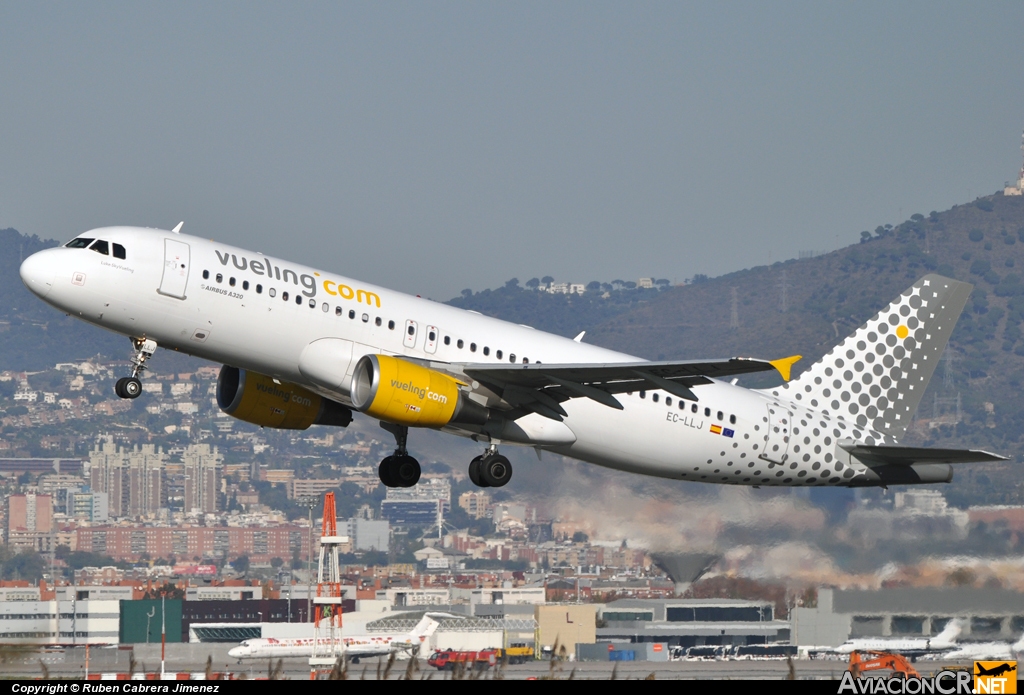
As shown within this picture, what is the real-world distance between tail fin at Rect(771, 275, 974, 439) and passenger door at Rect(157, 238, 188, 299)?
14.8m

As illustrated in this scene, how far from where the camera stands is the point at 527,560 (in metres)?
94.9

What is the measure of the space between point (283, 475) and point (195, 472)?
15.4m

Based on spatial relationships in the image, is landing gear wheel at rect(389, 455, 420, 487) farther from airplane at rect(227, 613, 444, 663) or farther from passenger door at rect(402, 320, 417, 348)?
airplane at rect(227, 613, 444, 663)

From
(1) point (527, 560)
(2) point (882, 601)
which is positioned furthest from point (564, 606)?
(1) point (527, 560)

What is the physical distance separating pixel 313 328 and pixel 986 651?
64.8 ft

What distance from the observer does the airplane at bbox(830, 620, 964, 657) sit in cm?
3841

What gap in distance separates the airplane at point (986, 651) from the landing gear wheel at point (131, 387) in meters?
21.8

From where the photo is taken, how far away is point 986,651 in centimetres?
3806

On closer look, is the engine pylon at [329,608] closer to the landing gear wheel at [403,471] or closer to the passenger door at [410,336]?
the landing gear wheel at [403,471]

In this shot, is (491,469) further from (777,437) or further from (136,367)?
(136,367)

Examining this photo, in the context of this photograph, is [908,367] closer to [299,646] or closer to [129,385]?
[129,385]

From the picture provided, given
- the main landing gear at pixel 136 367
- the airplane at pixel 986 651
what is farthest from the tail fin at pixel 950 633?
the main landing gear at pixel 136 367

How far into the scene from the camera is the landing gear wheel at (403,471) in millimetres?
34969

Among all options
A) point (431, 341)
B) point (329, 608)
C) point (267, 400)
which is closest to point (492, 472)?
point (431, 341)
